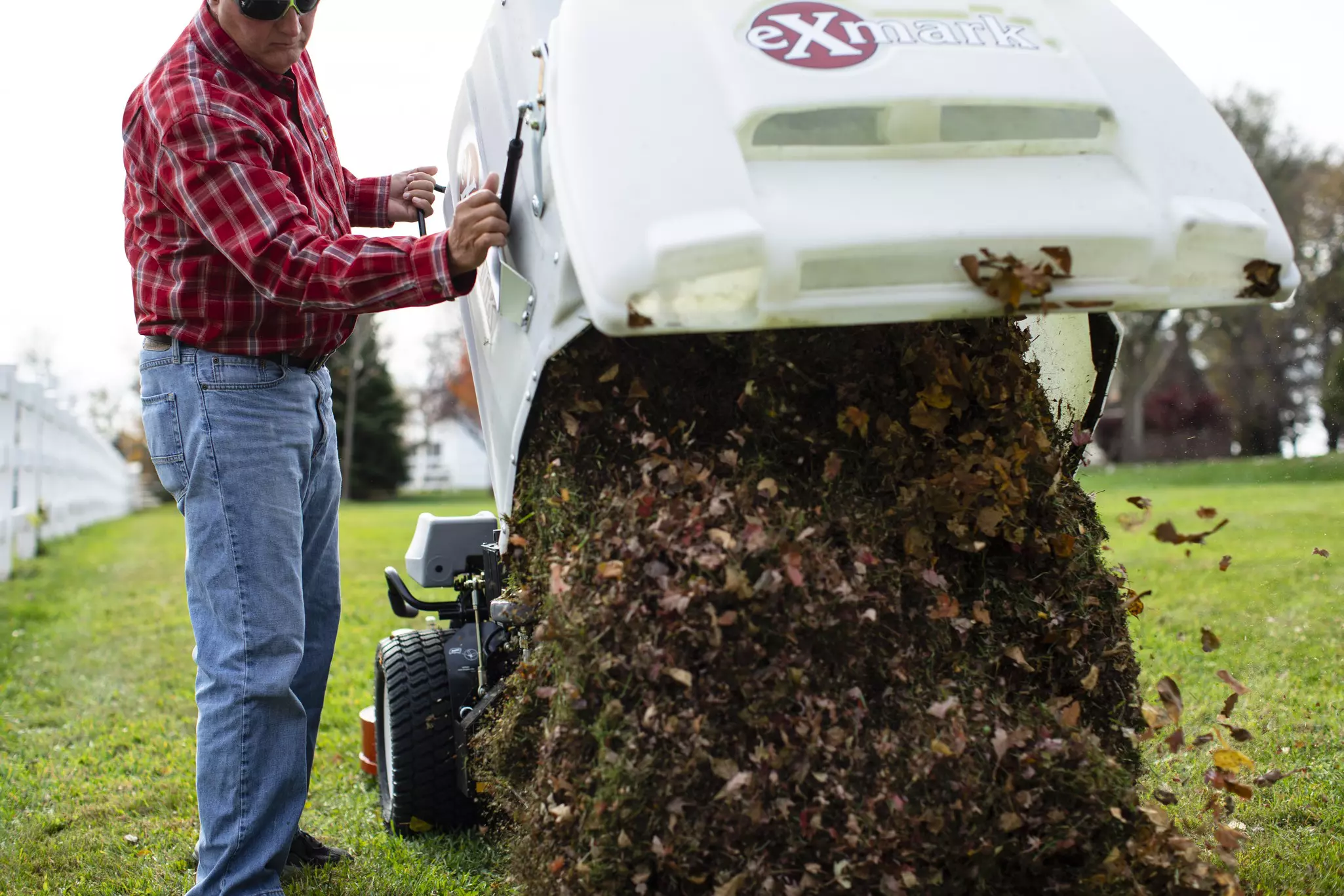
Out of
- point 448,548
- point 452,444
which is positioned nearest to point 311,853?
point 448,548

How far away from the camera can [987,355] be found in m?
1.99

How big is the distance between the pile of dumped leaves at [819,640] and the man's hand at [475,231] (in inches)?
10.1

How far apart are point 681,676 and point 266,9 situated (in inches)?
61.4

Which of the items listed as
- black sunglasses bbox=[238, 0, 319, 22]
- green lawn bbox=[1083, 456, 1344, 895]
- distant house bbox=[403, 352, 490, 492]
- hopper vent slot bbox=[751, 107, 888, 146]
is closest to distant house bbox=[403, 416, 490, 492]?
distant house bbox=[403, 352, 490, 492]

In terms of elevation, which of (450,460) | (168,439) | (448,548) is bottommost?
(450,460)

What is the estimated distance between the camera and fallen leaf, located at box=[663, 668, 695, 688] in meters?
1.69

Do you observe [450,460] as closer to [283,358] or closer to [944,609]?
[283,358]

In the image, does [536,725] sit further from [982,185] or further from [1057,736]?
[982,185]

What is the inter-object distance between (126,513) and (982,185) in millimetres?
23672

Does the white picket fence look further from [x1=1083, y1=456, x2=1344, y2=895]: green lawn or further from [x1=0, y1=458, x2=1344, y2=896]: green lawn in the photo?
[x1=1083, y1=456, x2=1344, y2=895]: green lawn

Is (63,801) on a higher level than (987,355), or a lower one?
lower

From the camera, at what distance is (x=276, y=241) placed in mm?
2080

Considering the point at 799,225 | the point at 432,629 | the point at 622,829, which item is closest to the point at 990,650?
the point at 622,829

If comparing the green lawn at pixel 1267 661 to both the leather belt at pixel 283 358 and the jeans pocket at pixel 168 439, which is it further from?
the jeans pocket at pixel 168 439
